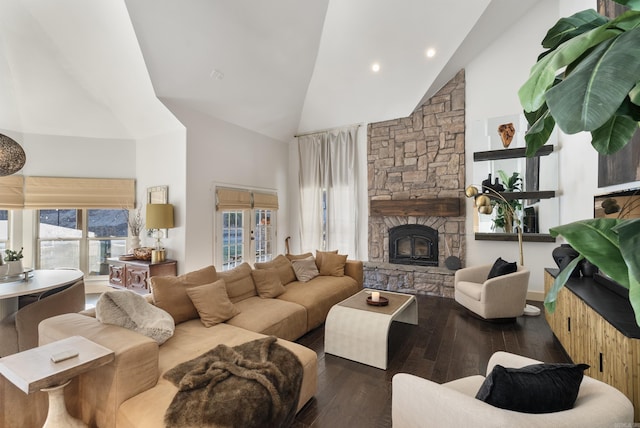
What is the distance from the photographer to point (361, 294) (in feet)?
11.1

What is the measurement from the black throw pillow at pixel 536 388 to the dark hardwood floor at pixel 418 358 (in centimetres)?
101

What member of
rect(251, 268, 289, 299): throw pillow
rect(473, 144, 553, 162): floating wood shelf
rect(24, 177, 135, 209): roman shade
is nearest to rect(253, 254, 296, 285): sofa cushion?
rect(251, 268, 289, 299): throw pillow

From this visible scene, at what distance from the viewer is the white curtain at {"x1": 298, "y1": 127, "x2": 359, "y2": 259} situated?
5793mm

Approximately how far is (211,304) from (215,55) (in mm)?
3261

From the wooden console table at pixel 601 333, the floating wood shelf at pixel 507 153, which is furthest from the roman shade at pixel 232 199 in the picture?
the wooden console table at pixel 601 333

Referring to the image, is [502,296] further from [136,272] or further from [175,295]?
[136,272]

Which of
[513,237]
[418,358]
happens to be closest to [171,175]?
[418,358]

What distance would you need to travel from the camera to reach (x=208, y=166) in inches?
179

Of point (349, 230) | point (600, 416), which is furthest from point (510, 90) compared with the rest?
point (600, 416)

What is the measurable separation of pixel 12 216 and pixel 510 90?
8208mm

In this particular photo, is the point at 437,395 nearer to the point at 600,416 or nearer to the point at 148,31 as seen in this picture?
the point at 600,416

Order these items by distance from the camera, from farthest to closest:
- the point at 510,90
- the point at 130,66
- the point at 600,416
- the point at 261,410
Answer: the point at 510,90 → the point at 130,66 → the point at 261,410 → the point at 600,416

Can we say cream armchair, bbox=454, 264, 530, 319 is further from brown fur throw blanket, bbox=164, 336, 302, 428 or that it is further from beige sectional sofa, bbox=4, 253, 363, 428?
brown fur throw blanket, bbox=164, 336, 302, 428

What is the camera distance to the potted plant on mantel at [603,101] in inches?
24.2
